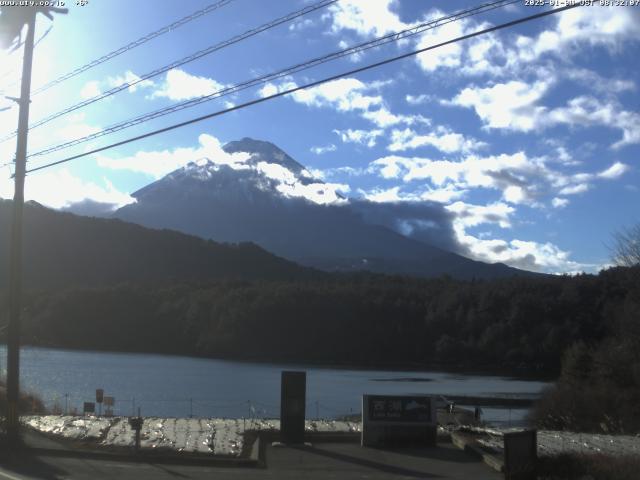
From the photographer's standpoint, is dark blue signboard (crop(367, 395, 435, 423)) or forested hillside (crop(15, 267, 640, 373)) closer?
dark blue signboard (crop(367, 395, 435, 423))

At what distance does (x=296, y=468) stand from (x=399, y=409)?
13.3ft

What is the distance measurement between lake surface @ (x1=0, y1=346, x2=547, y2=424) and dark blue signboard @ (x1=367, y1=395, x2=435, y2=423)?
742 inches

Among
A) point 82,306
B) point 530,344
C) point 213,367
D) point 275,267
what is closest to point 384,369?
point 530,344

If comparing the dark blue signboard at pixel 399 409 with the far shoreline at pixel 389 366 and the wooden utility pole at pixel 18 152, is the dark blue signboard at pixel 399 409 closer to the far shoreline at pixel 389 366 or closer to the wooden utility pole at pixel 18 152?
the wooden utility pole at pixel 18 152

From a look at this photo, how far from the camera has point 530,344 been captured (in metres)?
84.9

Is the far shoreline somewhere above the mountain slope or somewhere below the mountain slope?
below

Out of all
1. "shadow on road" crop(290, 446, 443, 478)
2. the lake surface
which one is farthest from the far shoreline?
"shadow on road" crop(290, 446, 443, 478)

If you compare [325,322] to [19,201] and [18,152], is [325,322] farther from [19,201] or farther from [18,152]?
[18,152]

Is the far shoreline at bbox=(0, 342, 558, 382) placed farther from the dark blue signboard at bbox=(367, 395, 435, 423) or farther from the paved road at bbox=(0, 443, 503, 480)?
the paved road at bbox=(0, 443, 503, 480)

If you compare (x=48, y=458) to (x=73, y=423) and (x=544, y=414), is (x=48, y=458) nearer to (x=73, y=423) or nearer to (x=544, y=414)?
(x=73, y=423)

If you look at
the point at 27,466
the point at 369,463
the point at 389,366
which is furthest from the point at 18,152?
the point at 389,366

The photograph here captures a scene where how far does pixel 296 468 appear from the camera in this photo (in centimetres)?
1647

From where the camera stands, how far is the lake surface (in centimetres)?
4612

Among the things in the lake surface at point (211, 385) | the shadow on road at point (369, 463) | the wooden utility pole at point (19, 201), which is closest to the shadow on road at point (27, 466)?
the wooden utility pole at point (19, 201)
